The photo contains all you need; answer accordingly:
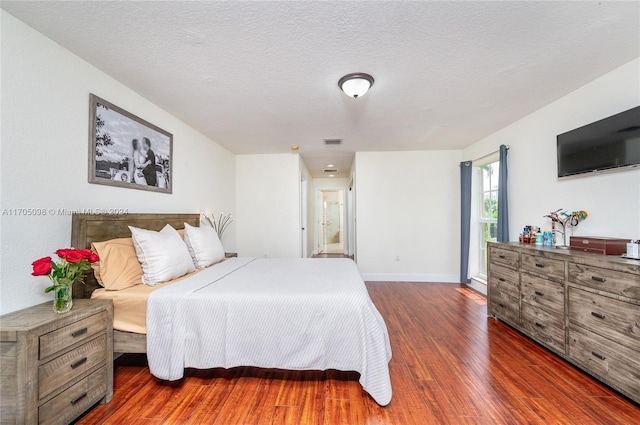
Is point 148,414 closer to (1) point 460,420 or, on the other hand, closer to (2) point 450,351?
(1) point 460,420

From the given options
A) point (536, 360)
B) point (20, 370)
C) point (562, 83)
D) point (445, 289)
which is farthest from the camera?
point (445, 289)

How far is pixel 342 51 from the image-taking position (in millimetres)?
1794

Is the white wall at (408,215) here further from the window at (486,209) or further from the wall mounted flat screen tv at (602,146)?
the wall mounted flat screen tv at (602,146)

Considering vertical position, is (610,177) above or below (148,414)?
above

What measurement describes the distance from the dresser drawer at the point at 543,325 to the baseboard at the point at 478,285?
59.5 inches

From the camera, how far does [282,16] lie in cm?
148

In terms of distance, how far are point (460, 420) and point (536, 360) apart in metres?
1.19

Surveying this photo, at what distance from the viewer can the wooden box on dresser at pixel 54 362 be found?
119cm

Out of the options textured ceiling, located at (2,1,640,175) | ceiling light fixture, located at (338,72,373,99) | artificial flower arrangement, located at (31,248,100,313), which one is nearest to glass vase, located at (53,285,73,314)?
artificial flower arrangement, located at (31,248,100,313)

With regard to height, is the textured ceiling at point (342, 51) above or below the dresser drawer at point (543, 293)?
above

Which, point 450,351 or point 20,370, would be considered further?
point 450,351

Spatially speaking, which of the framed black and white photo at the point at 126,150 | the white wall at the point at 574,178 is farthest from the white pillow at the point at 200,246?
the white wall at the point at 574,178

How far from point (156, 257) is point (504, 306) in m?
3.54

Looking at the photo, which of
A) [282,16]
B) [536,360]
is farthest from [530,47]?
[536,360]
